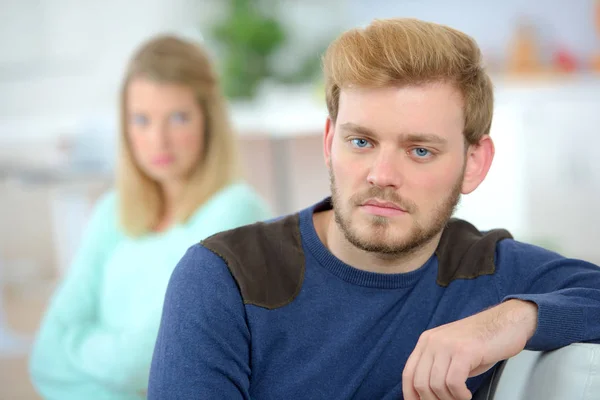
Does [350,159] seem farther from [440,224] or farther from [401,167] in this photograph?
[440,224]

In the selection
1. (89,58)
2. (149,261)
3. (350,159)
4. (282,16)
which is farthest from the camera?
(89,58)

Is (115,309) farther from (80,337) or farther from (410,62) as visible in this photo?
(410,62)

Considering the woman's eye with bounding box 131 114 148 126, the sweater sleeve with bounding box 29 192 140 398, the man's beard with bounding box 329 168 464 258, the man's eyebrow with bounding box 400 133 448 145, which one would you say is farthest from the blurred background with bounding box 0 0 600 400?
the man's eyebrow with bounding box 400 133 448 145

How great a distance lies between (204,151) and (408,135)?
1074mm

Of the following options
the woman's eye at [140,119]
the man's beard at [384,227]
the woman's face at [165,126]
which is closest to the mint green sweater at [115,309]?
the woman's face at [165,126]

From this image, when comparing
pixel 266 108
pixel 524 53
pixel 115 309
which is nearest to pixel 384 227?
pixel 115 309

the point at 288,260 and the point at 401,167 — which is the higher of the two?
the point at 401,167

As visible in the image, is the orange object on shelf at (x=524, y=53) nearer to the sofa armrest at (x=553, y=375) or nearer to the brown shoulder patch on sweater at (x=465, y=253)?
the brown shoulder patch on sweater at (x=465, y=253)

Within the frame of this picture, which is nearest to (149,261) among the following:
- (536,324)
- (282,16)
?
(536,324)

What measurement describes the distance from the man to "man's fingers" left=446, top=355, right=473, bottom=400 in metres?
0.02

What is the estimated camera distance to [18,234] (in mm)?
5105

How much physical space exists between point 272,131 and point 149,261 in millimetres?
2335

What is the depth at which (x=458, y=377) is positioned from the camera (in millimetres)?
1085

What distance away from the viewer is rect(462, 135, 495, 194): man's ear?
137cm
